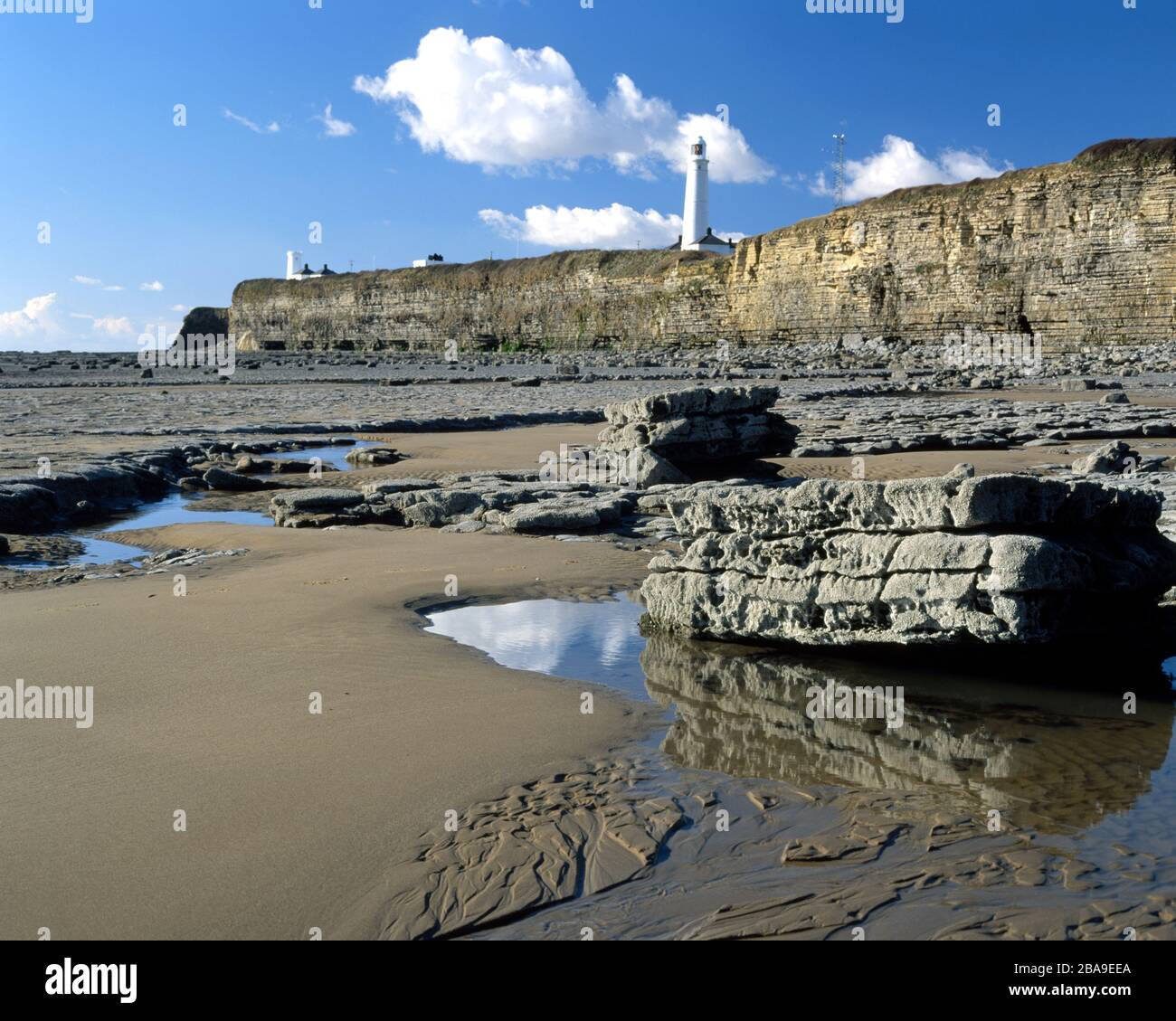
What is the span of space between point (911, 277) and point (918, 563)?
4213 cm

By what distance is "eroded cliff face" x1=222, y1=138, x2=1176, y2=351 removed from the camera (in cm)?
3734

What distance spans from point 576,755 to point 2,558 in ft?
19.7

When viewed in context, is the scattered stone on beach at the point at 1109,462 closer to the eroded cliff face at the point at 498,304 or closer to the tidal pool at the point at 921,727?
the tidal pool at the point at 921,727

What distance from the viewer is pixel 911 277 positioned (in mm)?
44219

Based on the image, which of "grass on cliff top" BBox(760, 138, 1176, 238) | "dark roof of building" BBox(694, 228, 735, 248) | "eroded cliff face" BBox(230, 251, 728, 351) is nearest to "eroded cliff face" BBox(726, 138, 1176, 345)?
"grass on cliff top" BBox(760, 138, 1176, 238)

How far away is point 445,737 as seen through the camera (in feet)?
14.3

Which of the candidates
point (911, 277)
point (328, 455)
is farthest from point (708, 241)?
point (328, 455)

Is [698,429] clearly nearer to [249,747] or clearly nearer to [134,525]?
[134,525]

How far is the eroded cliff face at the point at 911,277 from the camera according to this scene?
3734cm

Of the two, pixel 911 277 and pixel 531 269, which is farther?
pixel 531 269

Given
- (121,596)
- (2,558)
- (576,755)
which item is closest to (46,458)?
(2,558)

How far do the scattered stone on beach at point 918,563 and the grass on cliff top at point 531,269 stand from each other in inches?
1957

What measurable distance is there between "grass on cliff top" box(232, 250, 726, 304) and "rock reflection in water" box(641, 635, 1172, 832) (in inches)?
1987
